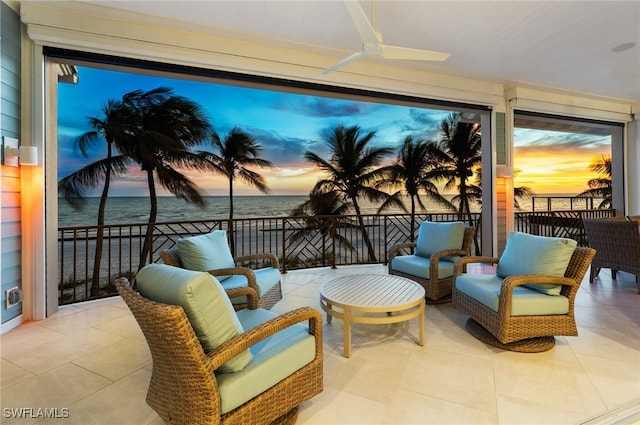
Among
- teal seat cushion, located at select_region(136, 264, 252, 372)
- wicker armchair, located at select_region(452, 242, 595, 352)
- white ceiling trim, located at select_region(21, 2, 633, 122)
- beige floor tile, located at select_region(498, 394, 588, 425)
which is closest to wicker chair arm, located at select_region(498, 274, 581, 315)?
wicker armchair, located at select_region(452, 242, 595, 352)

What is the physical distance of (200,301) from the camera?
1.23m

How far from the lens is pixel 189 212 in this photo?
9570mm

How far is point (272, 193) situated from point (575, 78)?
25.7ft

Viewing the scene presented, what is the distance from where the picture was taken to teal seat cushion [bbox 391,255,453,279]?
3.22 metres

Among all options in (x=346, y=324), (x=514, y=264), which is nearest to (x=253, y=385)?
(x=346, y=324)

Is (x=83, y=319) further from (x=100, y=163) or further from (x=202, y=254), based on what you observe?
(x=100, y=163)

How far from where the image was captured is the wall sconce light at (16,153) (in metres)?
2.63

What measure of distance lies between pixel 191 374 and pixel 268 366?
350 millimetres

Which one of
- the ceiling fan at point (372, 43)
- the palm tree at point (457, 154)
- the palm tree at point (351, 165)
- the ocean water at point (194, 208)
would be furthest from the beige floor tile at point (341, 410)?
the palm tree at point (457, 154)

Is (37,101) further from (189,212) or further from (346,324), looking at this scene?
(189,212)

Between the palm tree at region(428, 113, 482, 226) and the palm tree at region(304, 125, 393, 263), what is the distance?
1506mm

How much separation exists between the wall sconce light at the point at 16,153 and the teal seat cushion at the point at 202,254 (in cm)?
158

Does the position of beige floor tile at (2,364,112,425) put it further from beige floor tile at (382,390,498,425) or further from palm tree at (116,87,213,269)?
palm tree at (116,87,213,269)

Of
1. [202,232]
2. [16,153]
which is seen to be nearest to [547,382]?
[16,153]
